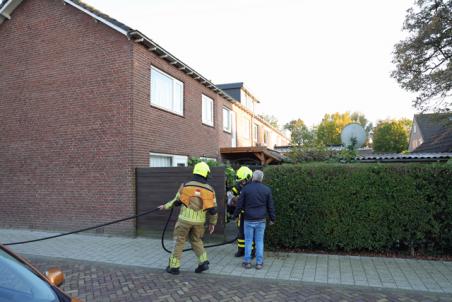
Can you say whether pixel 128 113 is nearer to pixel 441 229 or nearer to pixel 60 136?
pixel 60 136

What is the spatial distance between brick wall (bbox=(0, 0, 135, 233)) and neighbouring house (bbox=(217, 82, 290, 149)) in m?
9.98

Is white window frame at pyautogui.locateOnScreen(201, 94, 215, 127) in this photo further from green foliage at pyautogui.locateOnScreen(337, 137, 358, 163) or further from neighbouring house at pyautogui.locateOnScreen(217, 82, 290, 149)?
green foliage at pyautogui.locateOnScreen(337, 137, 358, 163)

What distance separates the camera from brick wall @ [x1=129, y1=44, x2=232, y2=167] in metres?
9.82

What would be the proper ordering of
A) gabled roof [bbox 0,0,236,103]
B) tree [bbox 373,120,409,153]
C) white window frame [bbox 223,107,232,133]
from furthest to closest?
tree [bbox 373,120,409,153] < white window frame [bbox 223,107,232,133] < gabled roof [bbox 0,0,236,103]

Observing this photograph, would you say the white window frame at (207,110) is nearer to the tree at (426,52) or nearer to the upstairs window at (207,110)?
the upstairs window at (207,110)

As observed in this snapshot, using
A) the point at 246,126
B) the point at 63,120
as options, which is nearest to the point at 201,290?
the point at 63,120

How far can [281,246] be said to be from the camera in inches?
303

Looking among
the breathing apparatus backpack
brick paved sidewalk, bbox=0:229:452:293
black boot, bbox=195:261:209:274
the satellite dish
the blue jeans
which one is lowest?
brick paved sidewalk, bbox=0:229:452:293

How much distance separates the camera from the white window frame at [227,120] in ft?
58.7

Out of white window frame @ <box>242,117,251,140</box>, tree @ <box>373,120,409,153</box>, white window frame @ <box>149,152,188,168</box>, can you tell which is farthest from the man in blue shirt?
tree @ <box>373,120,409,153</box>

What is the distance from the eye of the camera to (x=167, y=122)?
37.5 ft

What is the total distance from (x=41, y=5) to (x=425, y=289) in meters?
12.6

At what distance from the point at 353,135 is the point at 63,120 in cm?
942

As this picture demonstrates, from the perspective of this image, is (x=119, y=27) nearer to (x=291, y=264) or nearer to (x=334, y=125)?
(x=291, y=264)
